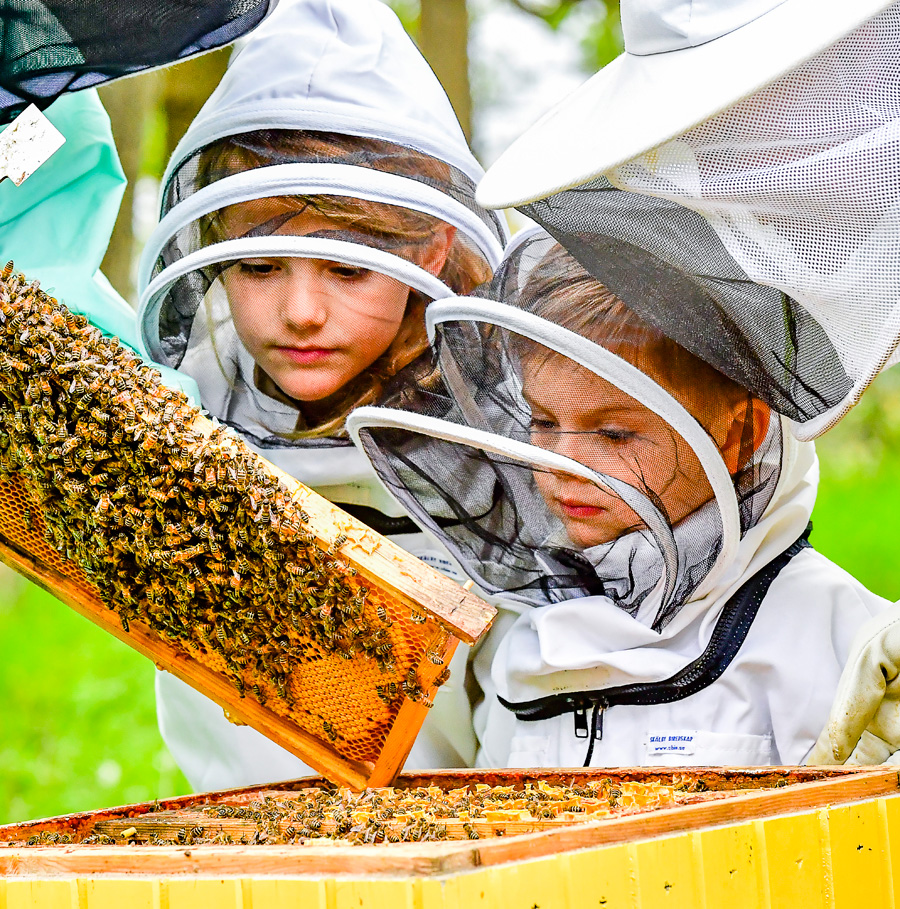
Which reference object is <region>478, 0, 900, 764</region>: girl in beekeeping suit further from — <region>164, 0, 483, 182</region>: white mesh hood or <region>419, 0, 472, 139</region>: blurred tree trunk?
<region>419, 0, 472, 139</region>: blurred tree trunk

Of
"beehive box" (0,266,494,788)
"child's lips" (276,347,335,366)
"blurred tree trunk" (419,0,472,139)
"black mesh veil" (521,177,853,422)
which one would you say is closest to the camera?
"black mesh veil" (521,177,853,422)

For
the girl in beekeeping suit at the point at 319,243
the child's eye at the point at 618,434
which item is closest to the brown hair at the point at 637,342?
the child's eye at the point at 618,434

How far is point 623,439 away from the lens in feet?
7.08

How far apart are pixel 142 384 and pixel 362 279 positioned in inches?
29.9

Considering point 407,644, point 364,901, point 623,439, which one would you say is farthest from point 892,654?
point 364,901

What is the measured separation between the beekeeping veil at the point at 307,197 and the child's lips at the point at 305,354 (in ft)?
0.44

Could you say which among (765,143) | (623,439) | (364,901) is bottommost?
(364,901)

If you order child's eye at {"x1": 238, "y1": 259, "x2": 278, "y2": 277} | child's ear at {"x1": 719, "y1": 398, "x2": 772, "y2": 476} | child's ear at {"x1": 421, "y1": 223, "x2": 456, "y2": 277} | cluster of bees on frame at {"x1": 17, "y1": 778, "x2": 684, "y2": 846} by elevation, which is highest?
child's ear at {"x1": 421, "y1": 223, "x2": 456, "y2": 277}

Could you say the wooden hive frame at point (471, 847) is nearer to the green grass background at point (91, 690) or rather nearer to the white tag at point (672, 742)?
the white tag at point (672, 742)

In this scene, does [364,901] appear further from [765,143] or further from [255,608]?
[765,143]

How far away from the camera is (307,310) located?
257 centimetres

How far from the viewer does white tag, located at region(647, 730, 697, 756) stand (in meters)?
2.31

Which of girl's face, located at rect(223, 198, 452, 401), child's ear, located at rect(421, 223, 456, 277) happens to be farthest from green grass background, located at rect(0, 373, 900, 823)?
child's ear, located at rect(421, 223, 456, 277)

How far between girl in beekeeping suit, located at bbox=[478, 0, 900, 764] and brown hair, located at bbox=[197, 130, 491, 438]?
73cm
